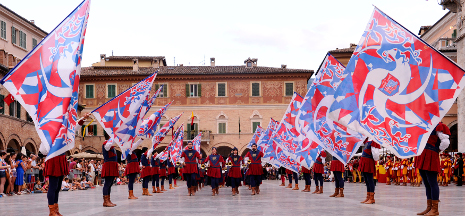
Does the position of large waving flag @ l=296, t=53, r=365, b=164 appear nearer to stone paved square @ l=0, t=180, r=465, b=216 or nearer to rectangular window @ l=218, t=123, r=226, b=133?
stone paved square @ l=0, t=180, r=465, b=216

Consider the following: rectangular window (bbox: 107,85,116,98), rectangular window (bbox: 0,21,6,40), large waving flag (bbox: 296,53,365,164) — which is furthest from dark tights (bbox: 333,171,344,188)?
rectangular window (bbox: 107,85,116,98)

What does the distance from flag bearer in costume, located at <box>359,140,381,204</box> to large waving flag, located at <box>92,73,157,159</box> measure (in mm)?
6022

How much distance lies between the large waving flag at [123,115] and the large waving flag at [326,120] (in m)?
5.43

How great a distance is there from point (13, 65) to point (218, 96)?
23122 millimetres

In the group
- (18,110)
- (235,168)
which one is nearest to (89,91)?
(18,110)

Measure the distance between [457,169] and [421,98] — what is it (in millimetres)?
19345

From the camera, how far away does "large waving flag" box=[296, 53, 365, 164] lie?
1537 cm

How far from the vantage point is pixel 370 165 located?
44.2 feet

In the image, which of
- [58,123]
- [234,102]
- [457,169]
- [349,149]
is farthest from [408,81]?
[234,102]

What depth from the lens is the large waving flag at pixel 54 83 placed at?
375 inches

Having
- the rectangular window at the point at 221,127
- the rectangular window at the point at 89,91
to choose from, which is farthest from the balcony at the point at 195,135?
the rectangular window at the point at 89,91

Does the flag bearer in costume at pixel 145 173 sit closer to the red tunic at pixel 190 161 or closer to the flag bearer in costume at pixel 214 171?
the red tunic at pixel 190 161

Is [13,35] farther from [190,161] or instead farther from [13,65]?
[190,161]

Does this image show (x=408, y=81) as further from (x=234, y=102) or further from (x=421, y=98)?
(x=234, y=102)
